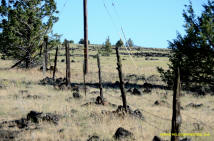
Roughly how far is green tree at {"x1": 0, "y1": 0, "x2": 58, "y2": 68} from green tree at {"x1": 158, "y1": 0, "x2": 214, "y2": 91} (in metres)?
15.2

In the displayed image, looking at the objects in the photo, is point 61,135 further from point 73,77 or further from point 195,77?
point 73,77

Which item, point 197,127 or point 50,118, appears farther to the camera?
point 197,127

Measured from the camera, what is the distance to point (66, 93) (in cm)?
2039

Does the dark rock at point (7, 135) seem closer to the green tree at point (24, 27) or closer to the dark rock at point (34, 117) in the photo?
the dark rock at point (34, 117)

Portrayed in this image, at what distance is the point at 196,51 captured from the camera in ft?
59.8

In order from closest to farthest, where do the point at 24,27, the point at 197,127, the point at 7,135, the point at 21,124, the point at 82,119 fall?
the point at 7,135 < the point at 21,124 < the point at 197,127 < the point at 82,119 < the point at 24,27

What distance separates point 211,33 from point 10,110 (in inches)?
443

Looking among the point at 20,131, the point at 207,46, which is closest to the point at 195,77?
the point at 207,46

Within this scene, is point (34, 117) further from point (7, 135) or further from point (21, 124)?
point (7, 135)

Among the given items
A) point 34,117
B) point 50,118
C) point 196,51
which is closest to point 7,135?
point 34,117

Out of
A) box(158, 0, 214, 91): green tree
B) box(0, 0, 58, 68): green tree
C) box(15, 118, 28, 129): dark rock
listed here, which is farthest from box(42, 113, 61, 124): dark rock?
box(0, 0, 58, 68): green tree

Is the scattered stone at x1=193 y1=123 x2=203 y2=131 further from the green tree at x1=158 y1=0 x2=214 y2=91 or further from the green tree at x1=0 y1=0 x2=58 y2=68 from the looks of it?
the green tree at x1=0 y1=0 x2=58 y2=68

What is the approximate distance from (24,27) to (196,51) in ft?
58.9

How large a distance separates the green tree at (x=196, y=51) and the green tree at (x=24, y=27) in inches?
599
